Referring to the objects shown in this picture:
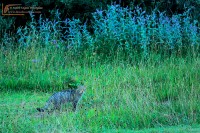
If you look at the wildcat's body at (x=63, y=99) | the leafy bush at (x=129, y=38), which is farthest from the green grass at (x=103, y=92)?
the leafy bush at (x=129, y=38)

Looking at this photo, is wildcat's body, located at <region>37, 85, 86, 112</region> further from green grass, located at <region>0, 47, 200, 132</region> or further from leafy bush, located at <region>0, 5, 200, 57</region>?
leafy bush, located at <region>0, 5, 200, 57</region>

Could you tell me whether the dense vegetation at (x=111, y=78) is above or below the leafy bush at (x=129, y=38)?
below

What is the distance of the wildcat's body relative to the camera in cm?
1011

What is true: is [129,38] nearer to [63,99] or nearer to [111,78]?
[111,78]

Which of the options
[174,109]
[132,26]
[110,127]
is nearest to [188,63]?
[132,26]

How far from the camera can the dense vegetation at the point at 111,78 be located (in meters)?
8.96

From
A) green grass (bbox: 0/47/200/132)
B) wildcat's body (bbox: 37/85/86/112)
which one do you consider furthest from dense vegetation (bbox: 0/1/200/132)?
wildcat's body (bbox: 37/85/86/112)

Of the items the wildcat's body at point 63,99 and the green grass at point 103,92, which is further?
the wildcat's body at point 63,99

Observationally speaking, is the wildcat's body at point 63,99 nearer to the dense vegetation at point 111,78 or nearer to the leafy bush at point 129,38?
the dense vegetation at point 111,78

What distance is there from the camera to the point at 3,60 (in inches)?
563

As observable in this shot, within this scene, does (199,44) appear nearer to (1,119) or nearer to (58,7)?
(58,7)

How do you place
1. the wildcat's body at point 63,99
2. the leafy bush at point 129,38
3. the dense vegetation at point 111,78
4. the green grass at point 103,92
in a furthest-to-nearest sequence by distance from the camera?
1. the leafy bush at point 129,38
2. the wildcat's body at point 63,99
3. the dense vegetation at point 111,78
4. the green grass at point 103,92

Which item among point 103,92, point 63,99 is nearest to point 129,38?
point 103,92

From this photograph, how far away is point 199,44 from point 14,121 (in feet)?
26.3
